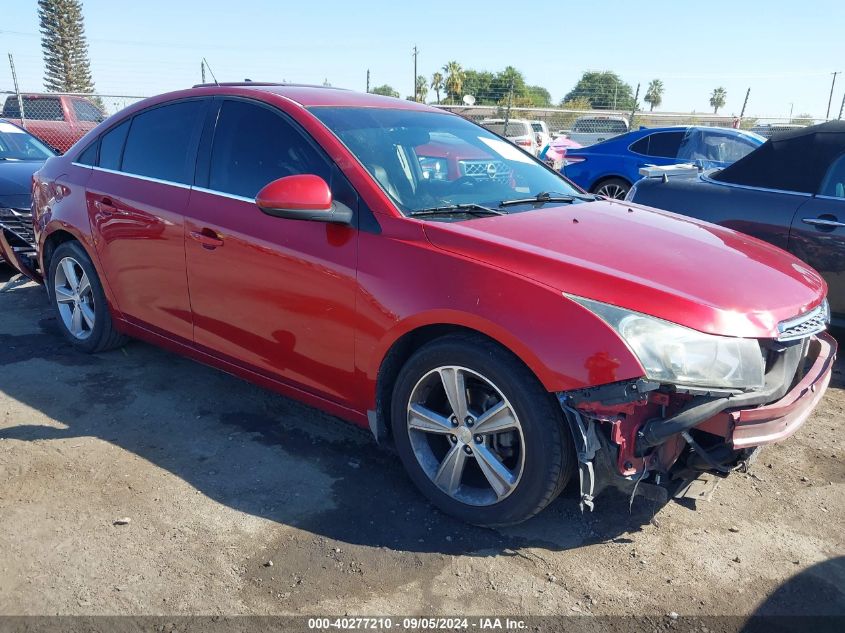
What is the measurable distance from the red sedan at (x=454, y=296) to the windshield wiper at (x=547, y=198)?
0.6 inches

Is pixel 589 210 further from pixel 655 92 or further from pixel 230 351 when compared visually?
pixel 655 92

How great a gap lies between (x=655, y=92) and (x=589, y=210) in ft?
225

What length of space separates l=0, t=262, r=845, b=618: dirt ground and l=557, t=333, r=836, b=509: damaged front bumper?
38 cm

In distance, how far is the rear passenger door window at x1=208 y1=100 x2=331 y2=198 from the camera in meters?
3.30

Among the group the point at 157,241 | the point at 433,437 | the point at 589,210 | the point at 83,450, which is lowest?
the point at 83,450

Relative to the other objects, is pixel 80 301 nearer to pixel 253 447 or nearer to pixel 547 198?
pixel 253 447

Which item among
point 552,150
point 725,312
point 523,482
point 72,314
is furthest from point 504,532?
point 552,150

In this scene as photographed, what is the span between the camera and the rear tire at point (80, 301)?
4496 millimetres

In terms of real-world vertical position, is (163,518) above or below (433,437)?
below

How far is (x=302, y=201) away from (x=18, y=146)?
22.1 feet

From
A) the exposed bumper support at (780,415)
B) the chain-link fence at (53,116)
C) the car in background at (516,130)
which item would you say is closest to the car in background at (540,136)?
the car in background at (516,130)

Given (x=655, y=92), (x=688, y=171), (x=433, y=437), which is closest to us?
(x=433, y=437)

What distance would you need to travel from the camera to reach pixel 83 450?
347cm

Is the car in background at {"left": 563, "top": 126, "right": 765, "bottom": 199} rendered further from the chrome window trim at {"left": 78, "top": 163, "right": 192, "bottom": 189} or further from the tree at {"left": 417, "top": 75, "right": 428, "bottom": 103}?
the tree at {"left": 417, "top": 75, "right": 428, "bottom": 103}
